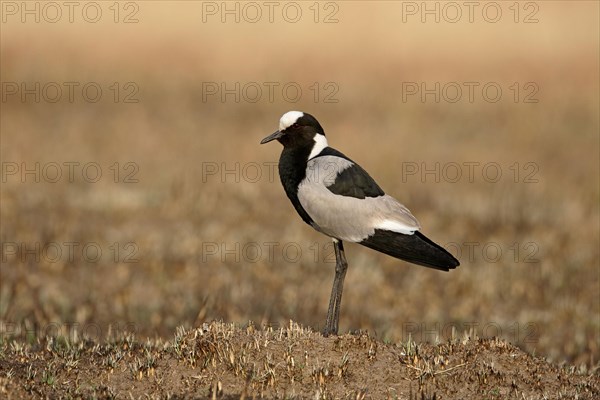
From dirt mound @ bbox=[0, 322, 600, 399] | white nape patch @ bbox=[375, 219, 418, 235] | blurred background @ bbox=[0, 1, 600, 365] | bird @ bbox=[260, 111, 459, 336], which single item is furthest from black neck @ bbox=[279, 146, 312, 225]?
blurred background @ bbox=[0, 1, 600, 365]

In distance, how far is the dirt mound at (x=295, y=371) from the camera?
601 cm

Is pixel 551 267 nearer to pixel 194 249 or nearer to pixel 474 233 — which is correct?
pixel 474 233

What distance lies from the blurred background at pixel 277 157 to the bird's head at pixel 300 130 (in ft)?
7.32

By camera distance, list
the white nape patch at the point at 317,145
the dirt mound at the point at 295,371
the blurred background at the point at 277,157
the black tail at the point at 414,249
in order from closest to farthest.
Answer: the dirt mound at the point at 295,371 → the black tail at the point at 414,249 → the white nape patch at the point at 317,145 → the blurred background at the point at 277,157

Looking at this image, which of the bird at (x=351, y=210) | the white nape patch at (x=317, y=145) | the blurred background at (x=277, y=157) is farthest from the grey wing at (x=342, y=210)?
the blurred background at (x=277, y=157)

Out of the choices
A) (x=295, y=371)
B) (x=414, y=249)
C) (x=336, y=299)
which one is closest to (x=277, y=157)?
(x=336, y=299)

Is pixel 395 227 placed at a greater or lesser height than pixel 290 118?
lesser

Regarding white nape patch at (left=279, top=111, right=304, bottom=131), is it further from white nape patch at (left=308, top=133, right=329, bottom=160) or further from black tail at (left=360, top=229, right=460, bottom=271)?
black tail at (left=360, top=229, right=460, bottom=271)

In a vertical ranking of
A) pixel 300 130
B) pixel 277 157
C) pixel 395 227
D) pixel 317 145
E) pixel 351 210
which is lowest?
pixel 277 157

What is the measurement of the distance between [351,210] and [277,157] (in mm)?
9583

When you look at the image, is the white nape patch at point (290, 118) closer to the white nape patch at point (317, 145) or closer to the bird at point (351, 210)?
the bird at point (351, 210)

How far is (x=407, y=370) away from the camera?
6262 mm

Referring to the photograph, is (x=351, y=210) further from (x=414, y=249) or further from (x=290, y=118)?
(x=290, y=118)

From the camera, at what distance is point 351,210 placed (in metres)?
6.39
